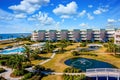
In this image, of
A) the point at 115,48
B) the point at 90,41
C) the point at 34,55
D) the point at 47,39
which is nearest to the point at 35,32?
the point at 47,39

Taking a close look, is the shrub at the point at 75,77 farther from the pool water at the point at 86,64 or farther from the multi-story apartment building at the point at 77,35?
the multi-story apartment building at the point at 77,35

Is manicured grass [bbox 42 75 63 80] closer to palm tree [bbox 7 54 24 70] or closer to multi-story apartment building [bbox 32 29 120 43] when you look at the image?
palm tree [bbox 7 54 24 70]

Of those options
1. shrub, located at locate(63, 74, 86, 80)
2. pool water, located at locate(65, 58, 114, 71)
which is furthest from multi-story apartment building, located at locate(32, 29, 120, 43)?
shrub, located at locate(63, 74, 86, 80)

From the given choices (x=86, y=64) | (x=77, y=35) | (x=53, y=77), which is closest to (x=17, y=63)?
(x=53, y=77)

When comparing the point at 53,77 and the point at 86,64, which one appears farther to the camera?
the point at 86,64

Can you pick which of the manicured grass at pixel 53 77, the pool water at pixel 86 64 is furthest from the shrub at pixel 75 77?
the pool water at pixel 86 64

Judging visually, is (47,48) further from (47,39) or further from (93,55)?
(47,39)

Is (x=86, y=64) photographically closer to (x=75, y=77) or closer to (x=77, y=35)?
(x=75, y=77)

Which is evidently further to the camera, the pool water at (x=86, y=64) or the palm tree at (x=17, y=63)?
the pool water at (x=86, y=64)
